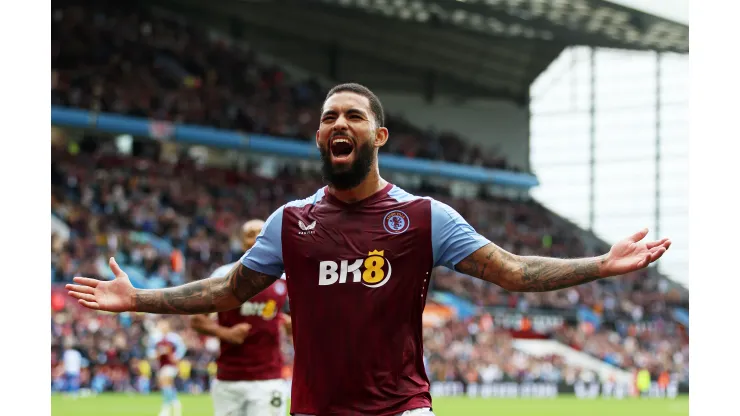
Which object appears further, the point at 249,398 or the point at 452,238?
the point at 249,398

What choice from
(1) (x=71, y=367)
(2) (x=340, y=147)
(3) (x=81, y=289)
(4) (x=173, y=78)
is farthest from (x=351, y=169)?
(4) (x=173, y=78)

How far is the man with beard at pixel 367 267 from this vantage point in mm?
5176

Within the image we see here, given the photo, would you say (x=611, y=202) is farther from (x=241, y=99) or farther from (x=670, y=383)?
(x=241, y=99)

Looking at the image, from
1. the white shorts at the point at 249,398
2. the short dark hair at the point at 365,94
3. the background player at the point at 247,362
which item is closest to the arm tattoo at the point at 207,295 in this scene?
the short dark hair at the point at 365,94

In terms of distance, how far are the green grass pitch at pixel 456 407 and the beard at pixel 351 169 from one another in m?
16.2

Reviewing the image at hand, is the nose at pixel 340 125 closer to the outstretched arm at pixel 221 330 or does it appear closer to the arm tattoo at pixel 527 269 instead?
the arm tattoo at pixel 527 269

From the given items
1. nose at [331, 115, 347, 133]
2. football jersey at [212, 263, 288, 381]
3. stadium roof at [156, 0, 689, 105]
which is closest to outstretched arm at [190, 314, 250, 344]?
football jersey at [212, 263, 288, 381]

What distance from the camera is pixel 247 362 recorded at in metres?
10.1

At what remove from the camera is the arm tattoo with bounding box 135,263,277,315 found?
5719 millimetres

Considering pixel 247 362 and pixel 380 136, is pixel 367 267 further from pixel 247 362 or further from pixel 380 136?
pixel 247 362

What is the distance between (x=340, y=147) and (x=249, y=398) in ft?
17.6

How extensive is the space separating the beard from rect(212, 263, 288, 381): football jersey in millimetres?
4768

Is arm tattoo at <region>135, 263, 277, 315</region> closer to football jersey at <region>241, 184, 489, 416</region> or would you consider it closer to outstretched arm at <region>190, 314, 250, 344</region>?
football jersey at <region>241, 184, 489, 416</region>

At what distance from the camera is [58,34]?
1567 inches
